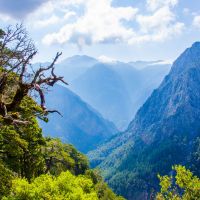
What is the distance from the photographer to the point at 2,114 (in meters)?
21.8

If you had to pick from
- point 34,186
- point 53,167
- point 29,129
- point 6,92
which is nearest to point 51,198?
point 34,186

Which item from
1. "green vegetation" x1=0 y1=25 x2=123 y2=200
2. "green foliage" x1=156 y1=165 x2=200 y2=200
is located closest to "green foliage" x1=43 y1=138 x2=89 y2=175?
"green vegetation" x1=0 y1=25 x2=123 y2=200

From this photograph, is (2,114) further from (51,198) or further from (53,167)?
(53,167)

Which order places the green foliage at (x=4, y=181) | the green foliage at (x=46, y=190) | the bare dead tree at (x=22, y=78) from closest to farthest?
the bare dead tree at (x=22, y=78) → the green foliage at (x=4, y=181) → the green foliage at (x=46, y=190)

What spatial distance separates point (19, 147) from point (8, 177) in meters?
2.87

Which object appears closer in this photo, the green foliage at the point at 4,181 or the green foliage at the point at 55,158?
the green foliage at the point at 4,181

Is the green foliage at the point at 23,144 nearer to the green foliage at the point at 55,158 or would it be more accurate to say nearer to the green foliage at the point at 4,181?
the green foliage at the point at 4,181

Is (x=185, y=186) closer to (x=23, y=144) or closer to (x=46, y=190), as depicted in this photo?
(x=46, y=190)

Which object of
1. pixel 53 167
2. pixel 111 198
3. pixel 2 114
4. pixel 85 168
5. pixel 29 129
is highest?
pixel 85 168

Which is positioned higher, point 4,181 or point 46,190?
point 46,190

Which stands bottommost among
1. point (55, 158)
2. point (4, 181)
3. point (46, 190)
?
point (4, 181)

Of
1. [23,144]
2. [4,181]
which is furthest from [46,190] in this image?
[23,144]

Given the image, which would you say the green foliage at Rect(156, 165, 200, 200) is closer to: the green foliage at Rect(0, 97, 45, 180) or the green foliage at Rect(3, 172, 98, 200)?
the green foliage at Rect(3, 172, 98, 200)

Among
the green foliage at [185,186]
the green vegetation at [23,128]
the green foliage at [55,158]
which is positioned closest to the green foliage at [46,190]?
the green vegetation at [23,128]
